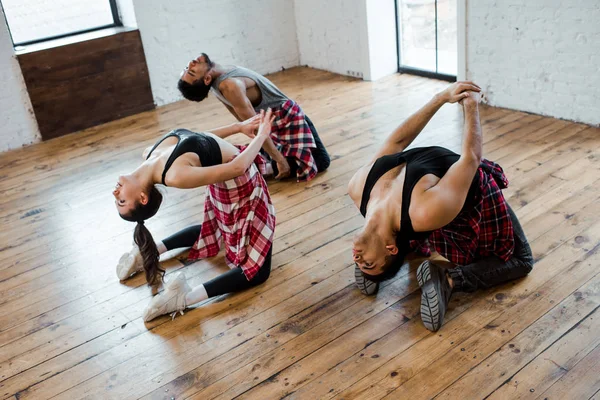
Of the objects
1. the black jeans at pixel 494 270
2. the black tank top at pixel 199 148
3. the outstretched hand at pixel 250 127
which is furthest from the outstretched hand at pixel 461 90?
the black tank top at pixel 199 148

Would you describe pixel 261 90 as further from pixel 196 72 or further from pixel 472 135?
pixel 472 135

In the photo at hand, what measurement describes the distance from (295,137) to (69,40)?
2.70m

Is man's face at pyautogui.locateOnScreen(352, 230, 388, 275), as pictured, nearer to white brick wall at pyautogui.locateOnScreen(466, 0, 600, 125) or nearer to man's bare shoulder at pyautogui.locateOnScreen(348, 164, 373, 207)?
man's bare shoulder at pyautogui.locateOnScreen(348, 164, 373, 207)

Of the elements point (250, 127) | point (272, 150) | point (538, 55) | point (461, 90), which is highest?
point (461, 90)

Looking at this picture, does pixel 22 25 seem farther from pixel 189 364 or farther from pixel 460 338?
pixel 460 338

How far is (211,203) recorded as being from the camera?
3.19 meters

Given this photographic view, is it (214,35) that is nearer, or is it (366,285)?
(366,285)

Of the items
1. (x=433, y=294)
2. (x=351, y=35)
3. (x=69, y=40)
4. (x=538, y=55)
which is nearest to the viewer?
(x=433, y=294)

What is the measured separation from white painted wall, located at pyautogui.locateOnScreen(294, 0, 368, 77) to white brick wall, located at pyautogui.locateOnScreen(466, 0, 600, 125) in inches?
52.6

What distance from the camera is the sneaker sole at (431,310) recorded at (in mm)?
2484

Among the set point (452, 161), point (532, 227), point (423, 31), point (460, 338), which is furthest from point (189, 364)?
point (423, 31)

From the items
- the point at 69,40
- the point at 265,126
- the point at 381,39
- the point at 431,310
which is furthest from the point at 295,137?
the point at 69,40

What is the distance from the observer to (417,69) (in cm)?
593

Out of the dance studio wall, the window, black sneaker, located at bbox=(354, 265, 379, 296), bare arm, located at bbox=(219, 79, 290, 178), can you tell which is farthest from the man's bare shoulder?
the window
